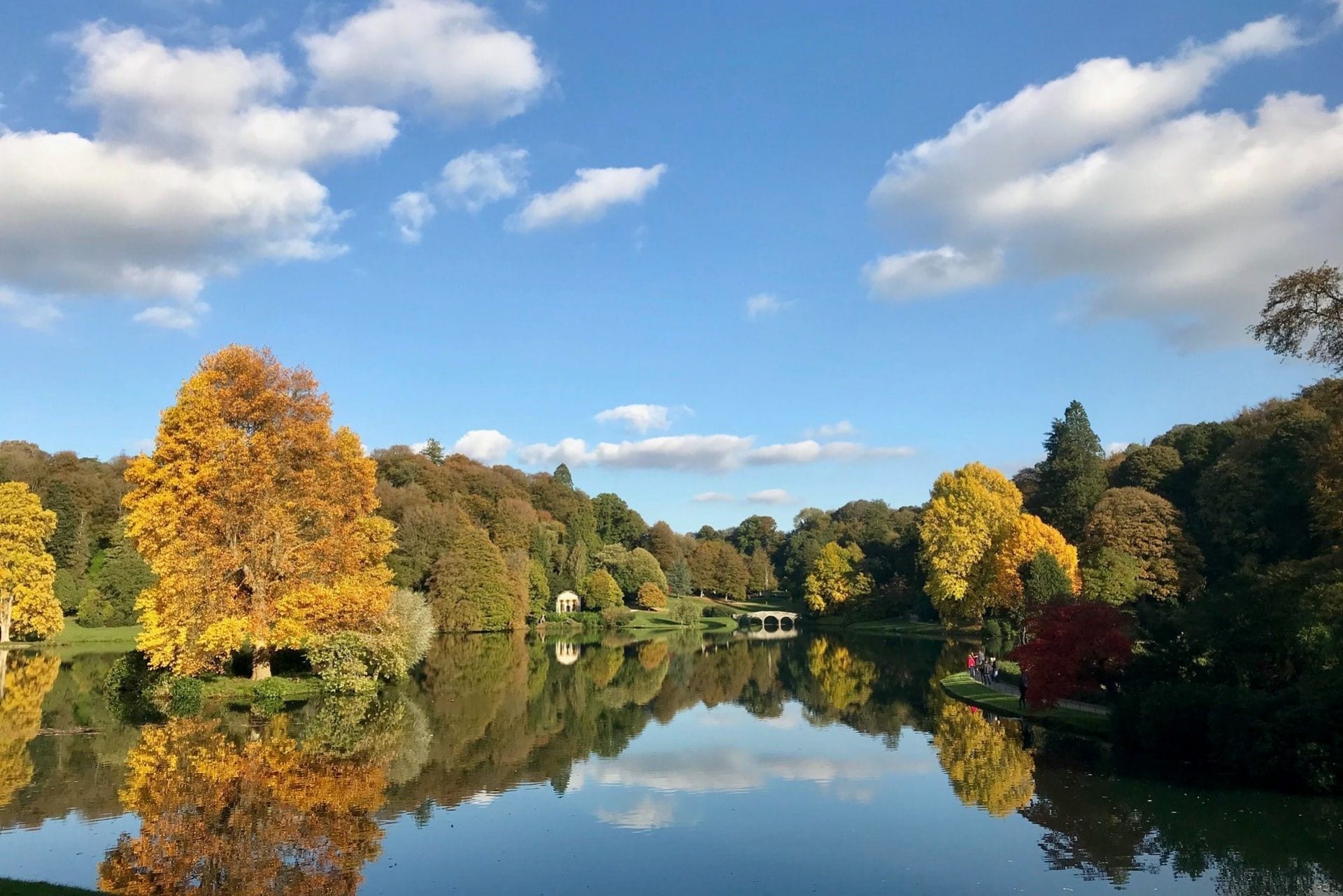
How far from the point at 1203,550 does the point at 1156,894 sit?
51.5 m

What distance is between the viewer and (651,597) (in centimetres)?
9456

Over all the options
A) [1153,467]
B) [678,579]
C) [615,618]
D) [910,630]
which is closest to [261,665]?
[910,630]

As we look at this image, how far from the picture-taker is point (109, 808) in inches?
636

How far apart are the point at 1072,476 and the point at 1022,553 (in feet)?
46.9

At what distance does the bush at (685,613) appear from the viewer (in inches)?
3541

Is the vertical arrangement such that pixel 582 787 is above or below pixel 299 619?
below

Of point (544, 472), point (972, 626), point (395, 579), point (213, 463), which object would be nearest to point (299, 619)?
point (213, 463)

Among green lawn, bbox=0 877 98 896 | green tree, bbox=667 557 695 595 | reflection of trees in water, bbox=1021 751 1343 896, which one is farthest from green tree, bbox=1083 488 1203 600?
green tree, bbox=667 557 695 595

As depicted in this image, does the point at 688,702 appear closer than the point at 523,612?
Yes

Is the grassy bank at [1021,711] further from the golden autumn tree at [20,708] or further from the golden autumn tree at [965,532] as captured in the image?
the golden autumn tree at [965,532]

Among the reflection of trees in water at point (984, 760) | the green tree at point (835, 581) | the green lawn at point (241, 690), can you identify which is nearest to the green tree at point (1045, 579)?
the reflection of trees in water at point (984, 760)

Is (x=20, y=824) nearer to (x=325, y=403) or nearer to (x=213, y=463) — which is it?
(x=213, y=463)

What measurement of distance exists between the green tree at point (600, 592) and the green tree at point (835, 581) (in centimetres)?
1897

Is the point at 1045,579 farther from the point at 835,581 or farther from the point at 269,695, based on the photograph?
the point at 269,695
